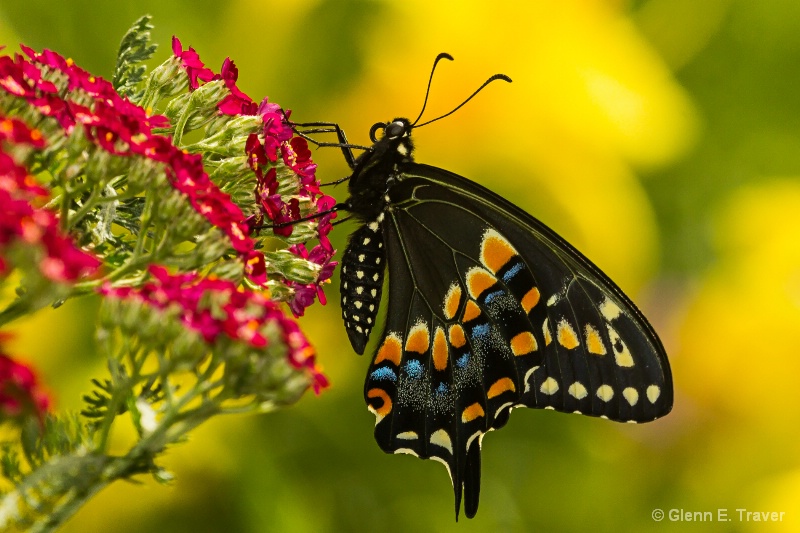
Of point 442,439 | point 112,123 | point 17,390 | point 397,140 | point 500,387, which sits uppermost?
point 397,140

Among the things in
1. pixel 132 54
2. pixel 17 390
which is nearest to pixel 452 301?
pixel 132 54

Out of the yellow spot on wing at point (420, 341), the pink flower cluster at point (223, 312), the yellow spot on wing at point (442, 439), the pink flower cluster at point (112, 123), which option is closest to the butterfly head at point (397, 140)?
the yellow spot on wing at point (420, 341)

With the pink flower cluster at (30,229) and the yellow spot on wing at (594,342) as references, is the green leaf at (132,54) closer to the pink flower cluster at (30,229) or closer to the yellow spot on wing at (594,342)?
the pink flower cluster at (30,229)

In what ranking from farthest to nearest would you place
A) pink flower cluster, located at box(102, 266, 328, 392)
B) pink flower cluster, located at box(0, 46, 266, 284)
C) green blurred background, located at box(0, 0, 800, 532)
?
1. green blurred background, located at box(0, 0, 800, 532)
2. pink flower cluster, located at box(0, 46, 266, 284)
3. pink flower cluster, located at box(102, 266, 328, 392)

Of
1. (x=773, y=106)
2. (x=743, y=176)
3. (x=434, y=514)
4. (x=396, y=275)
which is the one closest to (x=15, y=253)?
(x=396, y=275)

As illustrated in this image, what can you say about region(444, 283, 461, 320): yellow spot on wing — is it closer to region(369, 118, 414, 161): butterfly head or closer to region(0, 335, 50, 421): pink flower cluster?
region(369, 118, 414, 161): butterfly head

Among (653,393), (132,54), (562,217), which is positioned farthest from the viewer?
(562,217)

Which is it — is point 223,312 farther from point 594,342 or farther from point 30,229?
point 594,342

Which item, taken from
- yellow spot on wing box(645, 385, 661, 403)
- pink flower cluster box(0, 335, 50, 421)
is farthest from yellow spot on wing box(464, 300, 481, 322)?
pink flower cluster box(0, 335, 50, 421)
